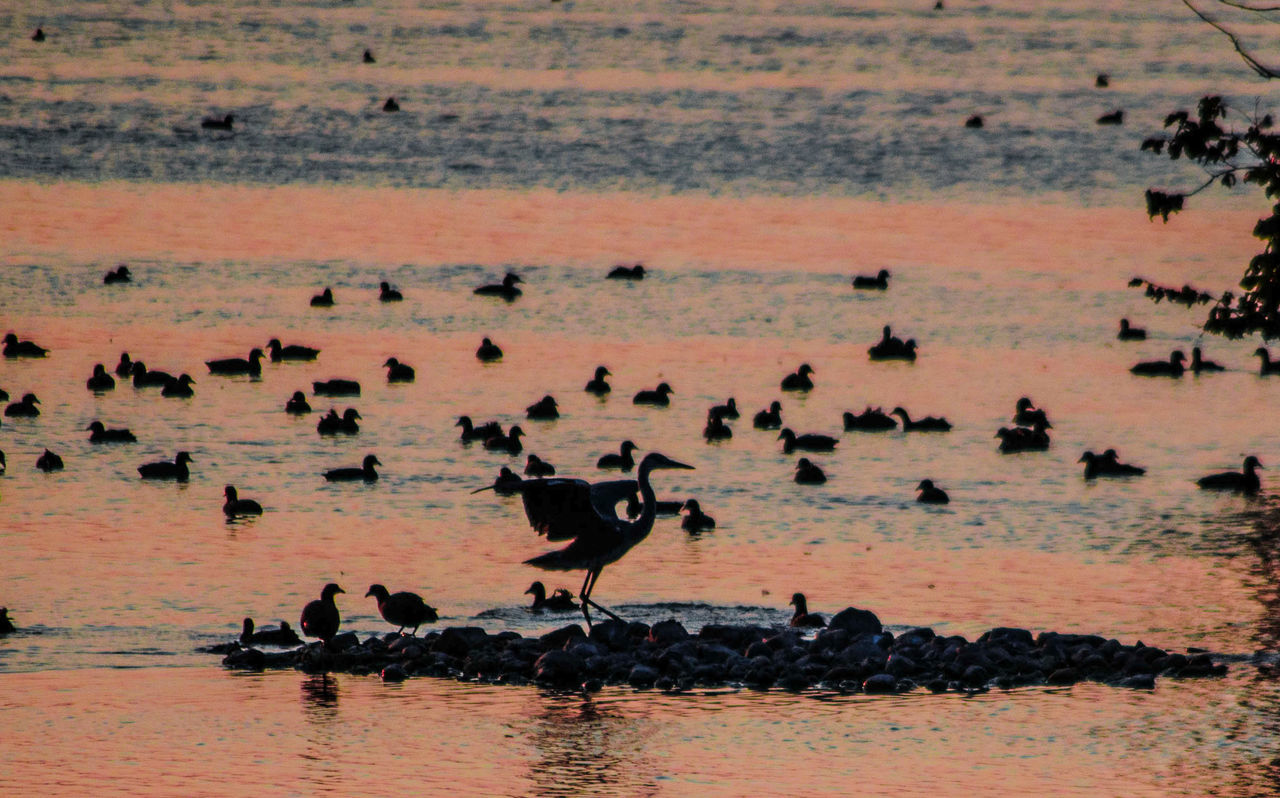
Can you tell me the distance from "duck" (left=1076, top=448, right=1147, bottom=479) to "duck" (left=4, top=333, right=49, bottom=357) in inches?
747

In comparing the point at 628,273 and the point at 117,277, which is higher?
the point at 628,273

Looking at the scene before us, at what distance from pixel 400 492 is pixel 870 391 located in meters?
11.2

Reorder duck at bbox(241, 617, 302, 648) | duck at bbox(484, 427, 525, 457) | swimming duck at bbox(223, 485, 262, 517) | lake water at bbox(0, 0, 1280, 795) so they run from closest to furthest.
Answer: lake water at bbox(0, 0, 1280, 795) < duck at bbox(241, 617, 302, 648) < swimming duck at bbox(223, 485, 262, 517) < duck at bbox(484, 427, 525, 457)

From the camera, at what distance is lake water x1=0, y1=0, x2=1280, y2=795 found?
18.9 meters

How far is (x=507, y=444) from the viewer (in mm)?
32062

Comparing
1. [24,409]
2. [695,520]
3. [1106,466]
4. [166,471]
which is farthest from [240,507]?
[1106,466]

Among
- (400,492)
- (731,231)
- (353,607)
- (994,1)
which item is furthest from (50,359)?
(994,1)

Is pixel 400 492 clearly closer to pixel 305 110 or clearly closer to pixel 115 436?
pixel 115 436

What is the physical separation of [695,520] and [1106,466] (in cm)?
694

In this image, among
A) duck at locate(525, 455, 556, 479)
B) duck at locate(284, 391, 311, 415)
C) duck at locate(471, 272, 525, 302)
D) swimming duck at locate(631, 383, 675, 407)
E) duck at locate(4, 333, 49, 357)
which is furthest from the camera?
duck at locate(471, 272, 525, 302)

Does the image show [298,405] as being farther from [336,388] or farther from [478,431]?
[478,431]

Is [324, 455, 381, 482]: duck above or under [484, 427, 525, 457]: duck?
under

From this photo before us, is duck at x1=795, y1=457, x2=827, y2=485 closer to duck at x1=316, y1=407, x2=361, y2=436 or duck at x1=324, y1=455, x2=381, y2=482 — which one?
duck at x1=324, y1=455, x2=381, y2=482

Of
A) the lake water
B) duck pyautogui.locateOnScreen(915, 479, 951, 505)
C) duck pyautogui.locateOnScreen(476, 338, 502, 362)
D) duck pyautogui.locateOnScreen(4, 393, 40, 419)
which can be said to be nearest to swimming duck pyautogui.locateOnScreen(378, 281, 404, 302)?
the lake water
